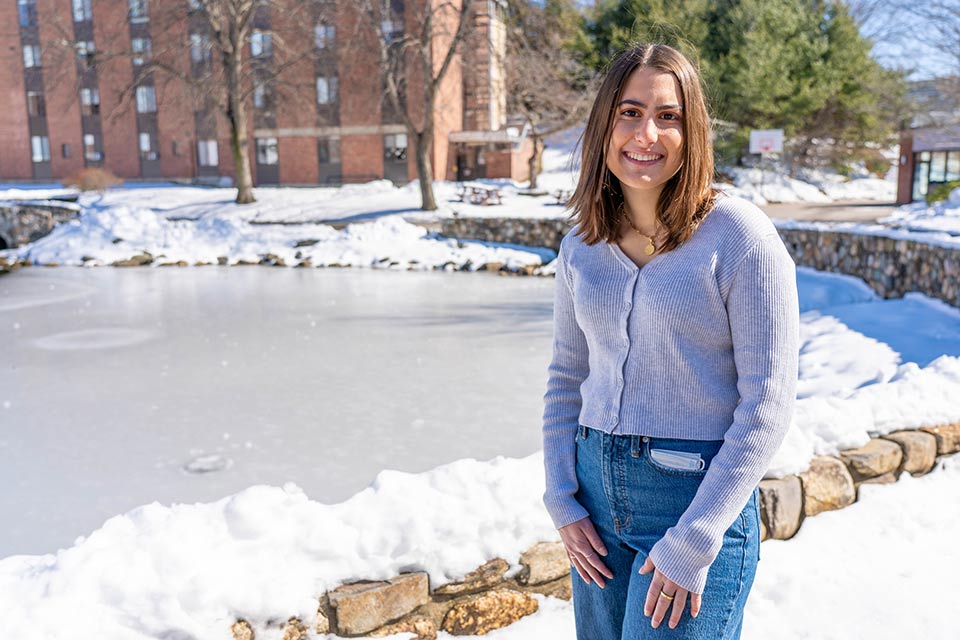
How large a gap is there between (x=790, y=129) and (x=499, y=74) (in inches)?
517

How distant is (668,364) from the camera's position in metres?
1.68

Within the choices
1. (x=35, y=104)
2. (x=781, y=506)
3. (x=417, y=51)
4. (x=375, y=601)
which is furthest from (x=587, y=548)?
(x=35, y=104)

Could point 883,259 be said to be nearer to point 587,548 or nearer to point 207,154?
point 587,548

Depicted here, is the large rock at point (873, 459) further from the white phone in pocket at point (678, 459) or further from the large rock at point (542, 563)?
the white phone in pocket at point (678, 459)

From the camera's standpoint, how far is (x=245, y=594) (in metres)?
2.73

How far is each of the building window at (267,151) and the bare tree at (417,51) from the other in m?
6.96

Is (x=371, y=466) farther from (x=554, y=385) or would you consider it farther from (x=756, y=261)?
(x=756, y=261)

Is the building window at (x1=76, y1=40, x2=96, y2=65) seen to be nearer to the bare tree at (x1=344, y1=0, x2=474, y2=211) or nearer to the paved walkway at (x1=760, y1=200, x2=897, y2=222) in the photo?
the bare tree at (x1=344, y1=0, x2=474, y2=211)

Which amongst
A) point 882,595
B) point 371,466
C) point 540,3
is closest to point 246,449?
point 371,466

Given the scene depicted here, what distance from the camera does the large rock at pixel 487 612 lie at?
3.06m

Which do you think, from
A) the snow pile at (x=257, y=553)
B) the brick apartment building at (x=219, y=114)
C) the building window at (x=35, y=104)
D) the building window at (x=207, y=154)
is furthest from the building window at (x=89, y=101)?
the snow pile at (x=257, y=553)

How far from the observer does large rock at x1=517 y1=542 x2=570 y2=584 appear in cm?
321

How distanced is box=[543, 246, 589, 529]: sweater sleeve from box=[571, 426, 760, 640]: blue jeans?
0.34 feet

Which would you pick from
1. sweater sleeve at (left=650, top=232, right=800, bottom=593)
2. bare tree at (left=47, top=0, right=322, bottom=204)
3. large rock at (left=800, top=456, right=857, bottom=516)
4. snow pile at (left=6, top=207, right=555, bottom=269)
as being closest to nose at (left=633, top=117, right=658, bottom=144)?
sweater sleeve at (left=650, top=232, right=800, bottom=593)
